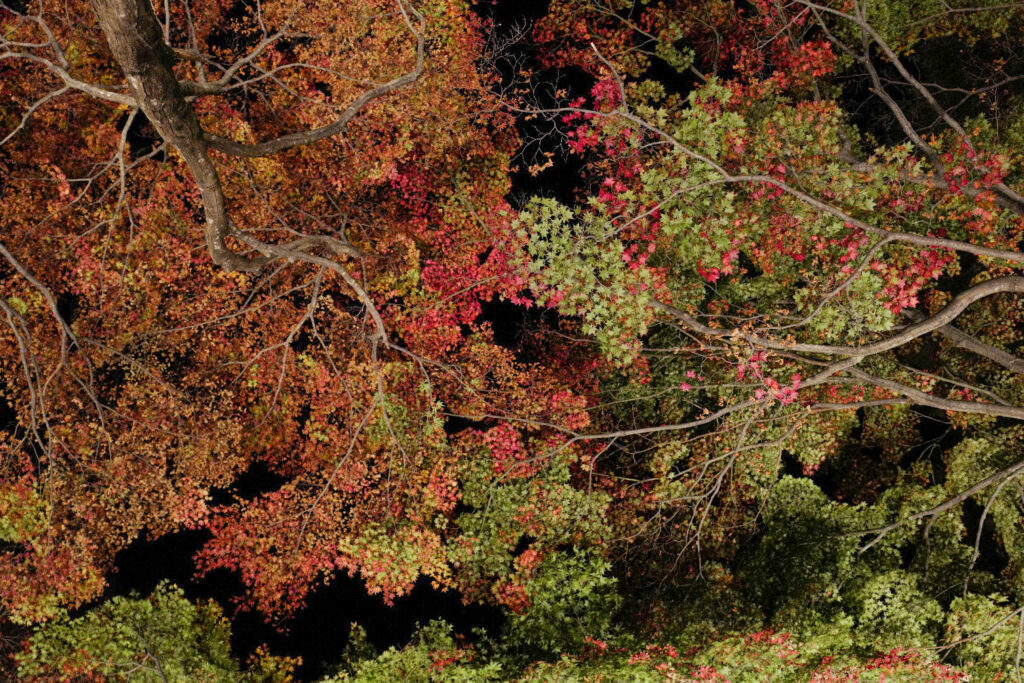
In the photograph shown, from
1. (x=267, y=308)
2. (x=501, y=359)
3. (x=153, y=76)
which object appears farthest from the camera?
(x=501, y=359)

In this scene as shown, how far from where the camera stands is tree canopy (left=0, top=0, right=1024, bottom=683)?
11.6 m

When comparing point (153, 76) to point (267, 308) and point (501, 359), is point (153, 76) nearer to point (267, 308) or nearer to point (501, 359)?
point (267, 308)

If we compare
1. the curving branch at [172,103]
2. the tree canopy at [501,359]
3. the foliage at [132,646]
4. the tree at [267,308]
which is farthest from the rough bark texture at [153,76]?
the foliage at [132,646]

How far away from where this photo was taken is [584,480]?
16.4 metres

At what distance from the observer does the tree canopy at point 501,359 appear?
11.6 m

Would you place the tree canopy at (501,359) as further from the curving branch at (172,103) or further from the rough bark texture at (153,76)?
the rough bark texture at (153,76)

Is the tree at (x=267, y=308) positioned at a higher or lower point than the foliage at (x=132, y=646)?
higher

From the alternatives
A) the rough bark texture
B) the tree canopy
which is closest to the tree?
the tree canopy

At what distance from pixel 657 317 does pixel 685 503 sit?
4332mm

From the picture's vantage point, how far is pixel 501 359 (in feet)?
54.4

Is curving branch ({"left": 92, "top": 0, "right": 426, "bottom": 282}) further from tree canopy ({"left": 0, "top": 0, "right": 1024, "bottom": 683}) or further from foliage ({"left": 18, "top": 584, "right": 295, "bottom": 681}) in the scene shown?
foliage ({"left": 18, "top": 584, "right": 295, "bottom": 681})

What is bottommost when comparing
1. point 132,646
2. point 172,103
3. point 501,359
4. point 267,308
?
point 132,646

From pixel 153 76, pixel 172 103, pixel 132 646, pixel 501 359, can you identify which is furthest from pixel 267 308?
pixel 153 76

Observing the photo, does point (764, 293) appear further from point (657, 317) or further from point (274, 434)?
point (274, 434)
